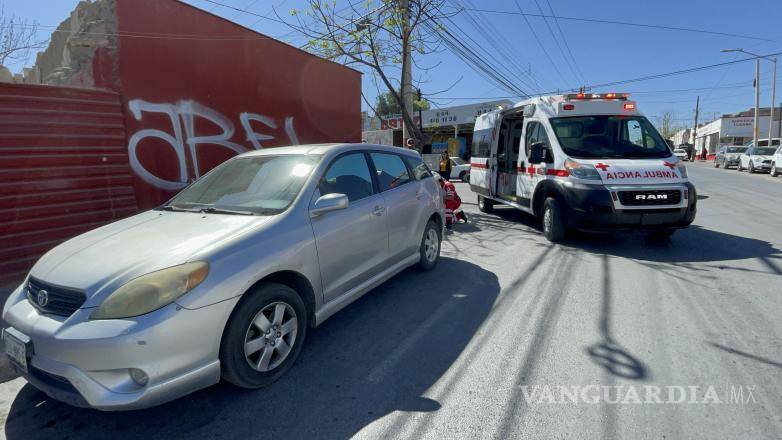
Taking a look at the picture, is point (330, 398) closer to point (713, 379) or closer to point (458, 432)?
point (458, 432)

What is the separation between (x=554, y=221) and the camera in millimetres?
6746

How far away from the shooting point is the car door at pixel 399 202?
14.4ft

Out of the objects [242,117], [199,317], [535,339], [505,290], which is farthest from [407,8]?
[199,317]

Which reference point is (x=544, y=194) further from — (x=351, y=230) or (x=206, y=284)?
(x=206, y=284)

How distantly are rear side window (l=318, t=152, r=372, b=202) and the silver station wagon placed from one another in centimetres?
1

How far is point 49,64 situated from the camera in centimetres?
825

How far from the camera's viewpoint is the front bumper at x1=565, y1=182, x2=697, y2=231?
19.6 feet

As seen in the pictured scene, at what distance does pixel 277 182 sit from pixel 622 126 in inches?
236

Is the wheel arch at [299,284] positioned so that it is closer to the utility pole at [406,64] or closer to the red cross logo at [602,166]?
the red cross logo at [602,166]

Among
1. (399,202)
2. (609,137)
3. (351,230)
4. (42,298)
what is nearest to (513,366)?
(351,230)

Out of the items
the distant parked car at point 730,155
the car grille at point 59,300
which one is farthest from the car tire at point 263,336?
the distant parked car at point 730,155

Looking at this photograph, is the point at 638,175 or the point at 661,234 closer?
the point at 638,175

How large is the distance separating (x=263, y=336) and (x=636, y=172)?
5.60m

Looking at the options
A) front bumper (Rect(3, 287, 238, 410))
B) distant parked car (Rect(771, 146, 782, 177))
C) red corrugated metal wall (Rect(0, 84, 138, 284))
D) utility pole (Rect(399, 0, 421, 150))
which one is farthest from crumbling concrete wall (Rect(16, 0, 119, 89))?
distant parked car (Rect(771, 146, 782, 177))
